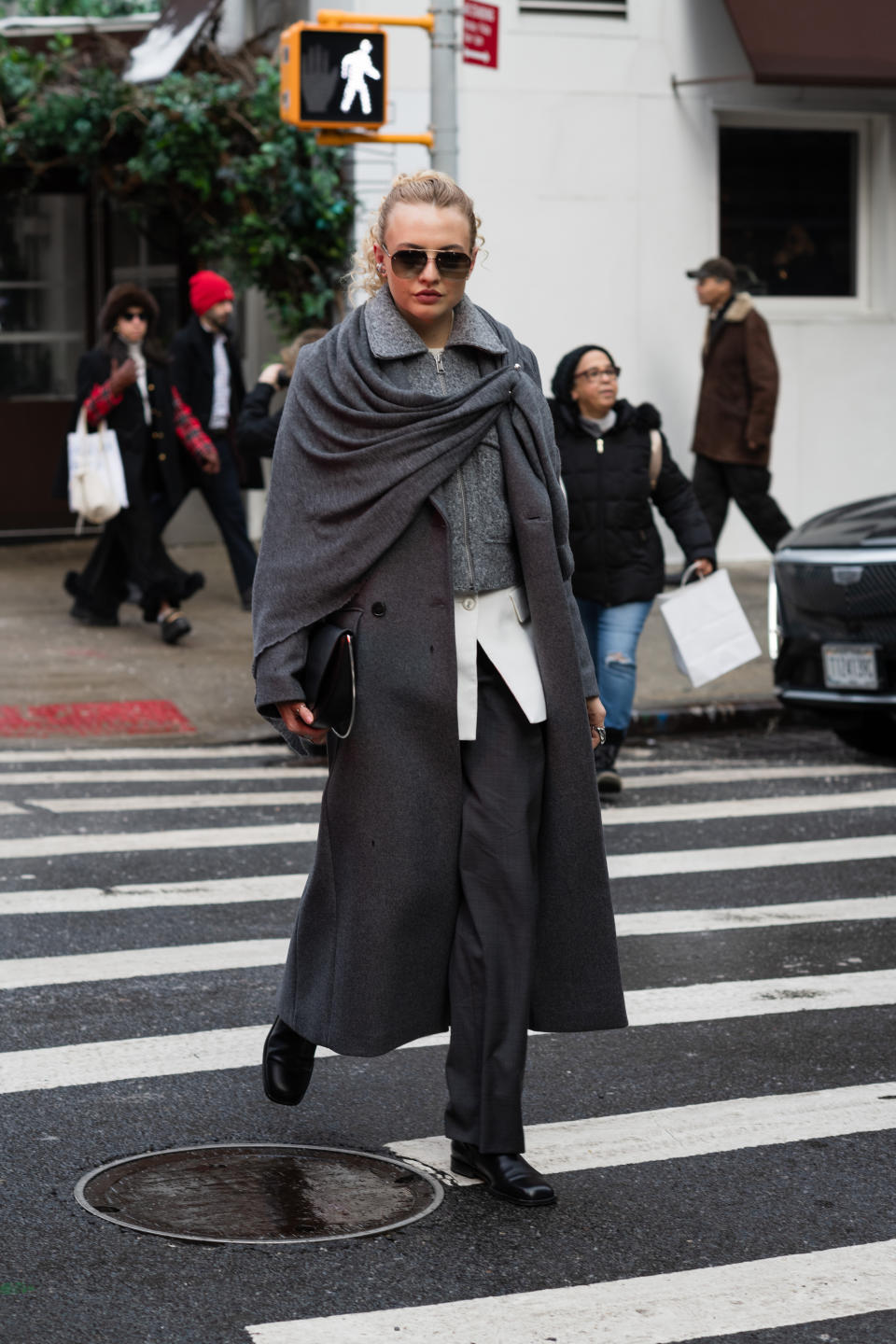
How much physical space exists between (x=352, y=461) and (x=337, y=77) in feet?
24.6

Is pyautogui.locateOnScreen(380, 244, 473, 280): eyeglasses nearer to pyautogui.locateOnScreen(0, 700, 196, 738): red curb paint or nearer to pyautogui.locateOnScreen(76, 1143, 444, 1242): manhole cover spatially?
pyautogui.locateOnScreen(76, 1143, 444, 1242): manhole cover

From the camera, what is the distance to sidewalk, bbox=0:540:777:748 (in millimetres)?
11344

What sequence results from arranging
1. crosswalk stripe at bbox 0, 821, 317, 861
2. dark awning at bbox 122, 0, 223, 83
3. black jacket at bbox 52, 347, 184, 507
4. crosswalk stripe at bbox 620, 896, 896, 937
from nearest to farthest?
crosswalk stripe at bbox 620, 896, 896, 937, crosswalk stripe at bbox 0, 821, 317, 861, black jacket at bbox 52, 347, 184, 507, dark awning at bbox 122, 0, 223, 83

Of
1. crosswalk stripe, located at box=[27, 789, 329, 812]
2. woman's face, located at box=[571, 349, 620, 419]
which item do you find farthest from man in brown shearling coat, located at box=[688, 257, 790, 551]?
woman's face, located at box=[571, 349, 620, 419]

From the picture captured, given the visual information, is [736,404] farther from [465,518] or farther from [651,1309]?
[651,1309]

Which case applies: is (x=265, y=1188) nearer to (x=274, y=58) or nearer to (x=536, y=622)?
(x=536, y=622)

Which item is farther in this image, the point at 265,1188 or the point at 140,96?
the point at 140,96

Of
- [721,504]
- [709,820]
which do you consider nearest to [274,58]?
[721,504]

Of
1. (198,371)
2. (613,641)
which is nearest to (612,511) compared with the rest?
(613,641)

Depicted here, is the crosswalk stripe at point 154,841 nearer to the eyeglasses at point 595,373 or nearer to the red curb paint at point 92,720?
the eyeglasses at point 595,373

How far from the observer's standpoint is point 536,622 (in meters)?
4.54

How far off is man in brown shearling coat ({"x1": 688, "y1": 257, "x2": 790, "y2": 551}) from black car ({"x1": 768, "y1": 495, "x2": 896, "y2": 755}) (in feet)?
11.7

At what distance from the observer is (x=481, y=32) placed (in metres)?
12.1

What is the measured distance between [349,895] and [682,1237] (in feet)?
3.16
